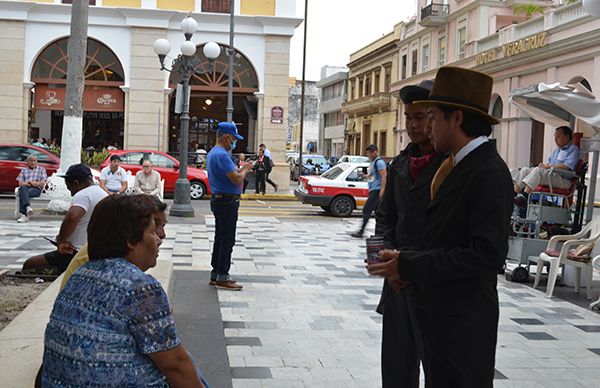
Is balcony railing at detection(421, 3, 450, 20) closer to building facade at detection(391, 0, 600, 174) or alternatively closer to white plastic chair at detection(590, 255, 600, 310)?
building facade at detection(391, 0, 600, 174)

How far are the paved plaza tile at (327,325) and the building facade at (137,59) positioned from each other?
14.8 m

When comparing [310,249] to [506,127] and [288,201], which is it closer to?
[288,201]

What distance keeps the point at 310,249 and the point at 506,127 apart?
24.3 metres

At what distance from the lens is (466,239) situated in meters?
2.92

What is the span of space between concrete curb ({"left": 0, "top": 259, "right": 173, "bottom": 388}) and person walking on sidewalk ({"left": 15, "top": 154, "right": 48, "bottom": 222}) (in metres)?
9.55

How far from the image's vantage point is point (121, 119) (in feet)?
94.6

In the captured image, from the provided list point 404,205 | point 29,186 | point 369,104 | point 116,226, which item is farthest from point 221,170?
point 369,104

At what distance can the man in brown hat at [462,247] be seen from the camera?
2.82 meters

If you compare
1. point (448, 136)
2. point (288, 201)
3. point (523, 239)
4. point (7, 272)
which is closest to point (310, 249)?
point (523, 239)

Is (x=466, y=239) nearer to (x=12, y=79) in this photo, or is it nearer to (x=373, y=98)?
(x=12, y=79)

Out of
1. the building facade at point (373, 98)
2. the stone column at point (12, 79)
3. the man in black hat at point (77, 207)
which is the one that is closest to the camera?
the man in black hat at point (77, 207)

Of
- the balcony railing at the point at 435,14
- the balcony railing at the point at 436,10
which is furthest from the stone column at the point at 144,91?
the balcony railing at the point at 436,10

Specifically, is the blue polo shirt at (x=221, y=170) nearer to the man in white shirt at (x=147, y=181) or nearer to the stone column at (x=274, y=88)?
the man in white shirt at (x=147, y=181)

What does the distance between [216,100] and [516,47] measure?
13804mm
